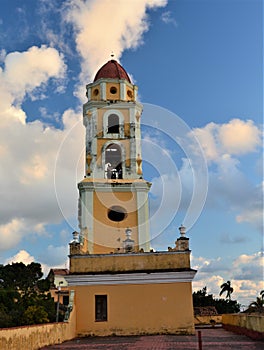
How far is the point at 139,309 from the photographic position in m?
18.0

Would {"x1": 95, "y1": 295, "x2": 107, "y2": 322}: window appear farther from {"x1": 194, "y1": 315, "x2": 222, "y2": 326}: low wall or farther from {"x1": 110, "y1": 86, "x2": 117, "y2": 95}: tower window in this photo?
{"x1": 194, "y1": 315, "x2": 222, "y2": 326}: low wall

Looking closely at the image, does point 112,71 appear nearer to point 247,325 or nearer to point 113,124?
point 113,124

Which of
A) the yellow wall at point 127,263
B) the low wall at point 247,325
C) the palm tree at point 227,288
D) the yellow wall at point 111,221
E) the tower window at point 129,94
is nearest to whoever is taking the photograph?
the low wall at point 247,325

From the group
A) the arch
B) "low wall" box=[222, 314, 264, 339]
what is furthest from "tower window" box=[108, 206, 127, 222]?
"low wall" box=[222, 314, 264, 339]

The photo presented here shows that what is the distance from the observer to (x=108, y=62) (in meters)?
27.2

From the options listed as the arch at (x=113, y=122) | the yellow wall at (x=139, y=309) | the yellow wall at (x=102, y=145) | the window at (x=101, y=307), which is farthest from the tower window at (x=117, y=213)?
the window at (x=101, y=307)

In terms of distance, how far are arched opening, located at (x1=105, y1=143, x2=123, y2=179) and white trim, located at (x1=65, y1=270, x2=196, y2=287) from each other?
23.1 feet

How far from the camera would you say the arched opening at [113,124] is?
24.9 m

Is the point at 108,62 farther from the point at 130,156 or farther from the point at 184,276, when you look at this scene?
the point at 184,276

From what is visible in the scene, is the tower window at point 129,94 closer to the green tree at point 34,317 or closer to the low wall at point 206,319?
the low wall at point 206,319

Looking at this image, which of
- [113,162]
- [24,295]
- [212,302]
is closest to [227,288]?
[212,302]

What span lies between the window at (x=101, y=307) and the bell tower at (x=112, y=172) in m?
3.65

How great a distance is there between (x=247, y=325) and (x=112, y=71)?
52.8 feet

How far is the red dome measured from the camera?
26172mm
